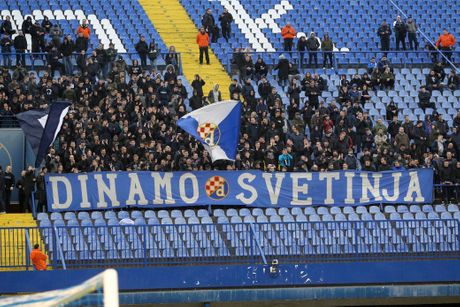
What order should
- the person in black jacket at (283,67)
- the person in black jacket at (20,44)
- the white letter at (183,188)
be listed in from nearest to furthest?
the white letter at (183,188) < the person in black jacket at (20,44) < the person in black jacket at (283,67)

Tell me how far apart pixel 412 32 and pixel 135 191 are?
14688mm

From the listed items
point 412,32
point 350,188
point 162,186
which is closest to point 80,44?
point 162,186

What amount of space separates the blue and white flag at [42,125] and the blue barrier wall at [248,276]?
171 inches

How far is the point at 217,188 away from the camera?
32.0m

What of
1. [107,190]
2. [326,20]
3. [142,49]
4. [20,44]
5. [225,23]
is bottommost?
[107,190]

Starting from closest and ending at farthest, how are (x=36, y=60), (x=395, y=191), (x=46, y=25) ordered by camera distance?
(x=395, y=191)
(x=36, y=60)
(x=46, y=25)

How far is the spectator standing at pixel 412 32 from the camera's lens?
42.6 m

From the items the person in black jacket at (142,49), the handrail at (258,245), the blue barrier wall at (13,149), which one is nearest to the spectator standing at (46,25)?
the person in black jacket at (142,49)

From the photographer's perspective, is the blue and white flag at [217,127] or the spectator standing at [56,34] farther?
the spectator standing at [56,34]

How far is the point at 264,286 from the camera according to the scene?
1112 inches

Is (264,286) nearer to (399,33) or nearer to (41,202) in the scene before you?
(41,202)

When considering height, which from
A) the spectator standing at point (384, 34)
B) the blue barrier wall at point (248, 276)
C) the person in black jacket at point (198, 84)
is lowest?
the blue barrier wall at point (248, 276)

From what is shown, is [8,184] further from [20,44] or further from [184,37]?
[184,37]

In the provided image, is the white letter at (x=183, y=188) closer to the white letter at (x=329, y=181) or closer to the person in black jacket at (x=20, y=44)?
the white letter at (x=329, y=181)
